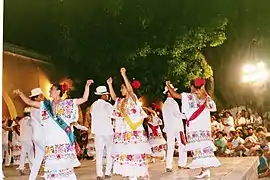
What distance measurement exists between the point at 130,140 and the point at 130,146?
0.06 metres

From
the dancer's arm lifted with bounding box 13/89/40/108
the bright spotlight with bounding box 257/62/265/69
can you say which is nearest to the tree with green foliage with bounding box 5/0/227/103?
the bright spotlight with bounding box 257/62/265/69

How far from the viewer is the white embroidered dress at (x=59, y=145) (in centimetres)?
416

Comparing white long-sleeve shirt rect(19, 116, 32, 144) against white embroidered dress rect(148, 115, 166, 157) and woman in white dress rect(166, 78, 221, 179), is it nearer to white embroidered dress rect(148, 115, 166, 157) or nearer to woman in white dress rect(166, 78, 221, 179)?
white embroidered dress rect(148, 115, 166, 157)

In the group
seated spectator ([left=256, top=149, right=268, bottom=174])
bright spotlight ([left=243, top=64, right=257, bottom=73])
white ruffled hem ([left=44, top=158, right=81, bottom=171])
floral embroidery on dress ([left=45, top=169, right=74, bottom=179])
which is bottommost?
seated spectator ([left=256, top=149, right=268, bottom=174])

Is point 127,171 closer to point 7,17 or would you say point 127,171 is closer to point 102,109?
point 102,109

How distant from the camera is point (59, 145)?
4180 millimetres

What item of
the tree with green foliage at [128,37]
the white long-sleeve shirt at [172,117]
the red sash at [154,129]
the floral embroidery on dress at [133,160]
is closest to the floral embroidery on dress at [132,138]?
the floral embroidery on dress at [133,160]

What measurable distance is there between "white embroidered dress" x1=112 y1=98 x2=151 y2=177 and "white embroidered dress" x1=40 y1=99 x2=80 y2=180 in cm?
80

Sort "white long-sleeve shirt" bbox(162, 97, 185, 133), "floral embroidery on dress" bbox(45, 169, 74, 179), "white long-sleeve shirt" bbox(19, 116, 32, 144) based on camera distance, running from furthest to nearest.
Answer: "white long-sleeve shirt" bbox(19, 116, 32, 144) → "white long-sleeve shirt" bbox(162, 97, 185, 133) → "floral embroidery on dress" bbox(45, 169, 74, 179)

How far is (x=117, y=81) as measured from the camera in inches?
377

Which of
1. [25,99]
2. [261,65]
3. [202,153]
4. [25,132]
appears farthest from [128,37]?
[25,99]

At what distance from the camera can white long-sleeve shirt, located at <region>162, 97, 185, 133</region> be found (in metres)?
6.46

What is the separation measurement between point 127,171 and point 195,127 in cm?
80

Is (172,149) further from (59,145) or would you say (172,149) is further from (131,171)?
(59,145)
